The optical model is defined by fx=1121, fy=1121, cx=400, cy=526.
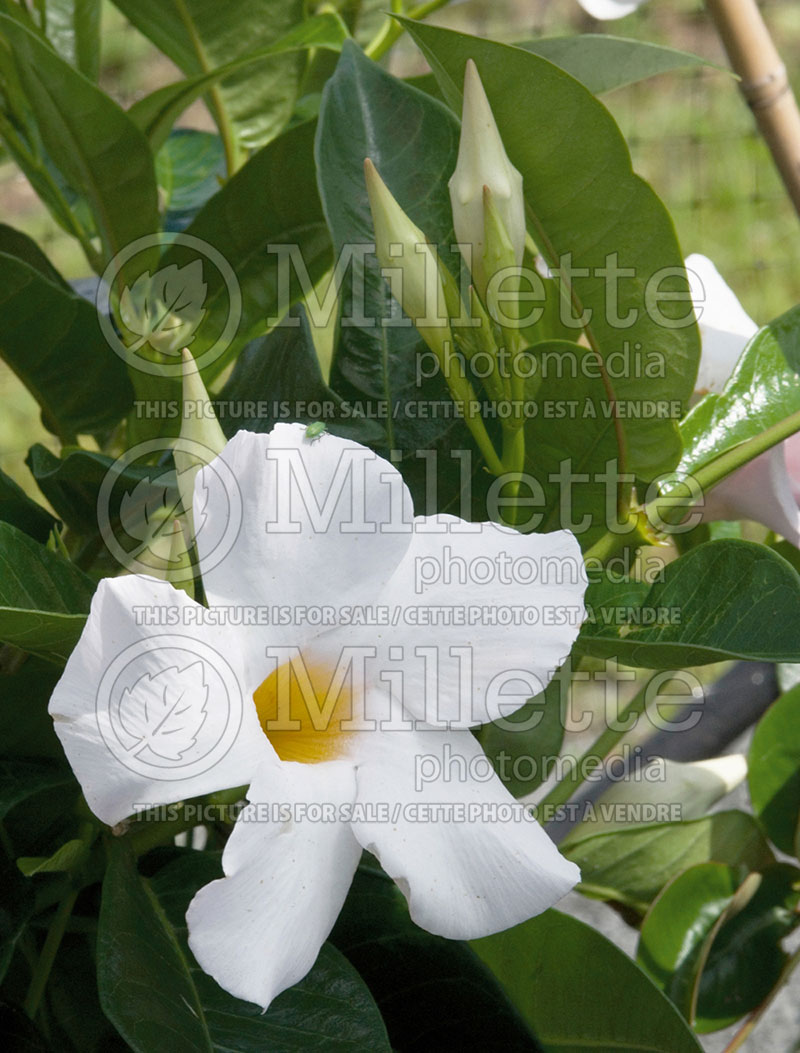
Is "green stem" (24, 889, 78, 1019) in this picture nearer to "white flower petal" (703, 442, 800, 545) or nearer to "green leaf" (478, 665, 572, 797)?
"green leaf" (478, 665, 572, 797)

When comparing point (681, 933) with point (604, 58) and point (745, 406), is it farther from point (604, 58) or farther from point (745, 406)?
point (604, 58)

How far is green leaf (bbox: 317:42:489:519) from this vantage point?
0.53m

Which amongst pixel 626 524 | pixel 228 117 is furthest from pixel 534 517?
pixel 228 117

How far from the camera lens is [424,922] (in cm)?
37

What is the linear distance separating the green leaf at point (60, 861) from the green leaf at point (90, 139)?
0.39 meters

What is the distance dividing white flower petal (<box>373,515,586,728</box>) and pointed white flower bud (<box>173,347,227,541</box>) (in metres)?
0.10

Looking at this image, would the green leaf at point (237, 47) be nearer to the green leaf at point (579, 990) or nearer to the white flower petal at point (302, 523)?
the white flower petal at point (302, 523)

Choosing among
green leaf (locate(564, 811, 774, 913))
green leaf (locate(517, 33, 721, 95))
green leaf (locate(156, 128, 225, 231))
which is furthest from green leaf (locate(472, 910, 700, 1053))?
green leaf (locate(156, 128, 225, 231))

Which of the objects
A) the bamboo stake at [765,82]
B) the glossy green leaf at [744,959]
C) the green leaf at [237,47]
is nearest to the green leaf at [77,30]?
the green leaf at [237,47]

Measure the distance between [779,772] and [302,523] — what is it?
0.53 m

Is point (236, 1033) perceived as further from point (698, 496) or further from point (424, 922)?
point (698, 496)

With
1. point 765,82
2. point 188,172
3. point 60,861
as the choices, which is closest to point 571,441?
point 60,861

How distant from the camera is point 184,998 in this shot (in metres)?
0.45

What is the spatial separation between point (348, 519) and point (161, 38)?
0.53 metres
